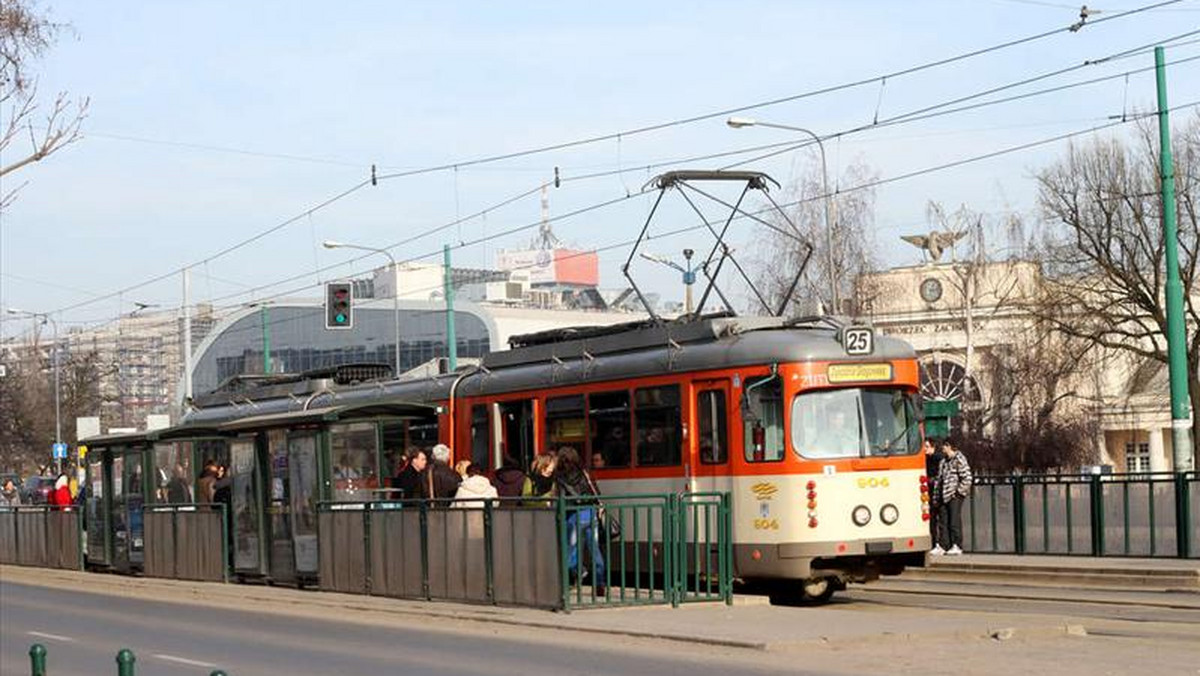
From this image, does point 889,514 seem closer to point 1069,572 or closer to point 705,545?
point 705,545

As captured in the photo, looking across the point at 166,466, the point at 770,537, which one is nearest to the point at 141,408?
the point at 166,466

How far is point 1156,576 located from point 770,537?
19.0 ft

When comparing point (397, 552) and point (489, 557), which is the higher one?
point (489, 557)

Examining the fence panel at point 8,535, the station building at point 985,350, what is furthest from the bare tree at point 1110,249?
the fence panel at point 8,535

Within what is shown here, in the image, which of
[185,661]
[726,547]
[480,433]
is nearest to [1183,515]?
[726,547]

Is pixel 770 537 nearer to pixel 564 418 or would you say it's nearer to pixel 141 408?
pixel 564 418

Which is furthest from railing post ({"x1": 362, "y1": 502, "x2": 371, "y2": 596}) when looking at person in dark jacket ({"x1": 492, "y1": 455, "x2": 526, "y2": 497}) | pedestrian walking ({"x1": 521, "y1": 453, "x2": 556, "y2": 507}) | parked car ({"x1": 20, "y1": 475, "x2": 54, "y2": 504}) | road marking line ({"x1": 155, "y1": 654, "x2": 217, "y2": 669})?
parked car ({"x1": 20, "y1": 475, "x2": 54, "y2": 504})

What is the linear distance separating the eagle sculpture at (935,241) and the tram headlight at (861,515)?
1869 inches

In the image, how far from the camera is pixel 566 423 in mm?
24297

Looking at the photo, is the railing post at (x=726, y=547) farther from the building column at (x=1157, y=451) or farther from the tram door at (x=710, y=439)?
the building column at (x=1157, y=451)

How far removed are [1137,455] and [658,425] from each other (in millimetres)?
62918

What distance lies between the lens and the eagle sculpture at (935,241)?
6844 cm

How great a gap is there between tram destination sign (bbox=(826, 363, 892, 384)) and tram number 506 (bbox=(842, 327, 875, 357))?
0.51ft

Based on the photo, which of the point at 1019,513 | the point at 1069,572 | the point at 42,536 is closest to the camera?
the point at 1069,572
